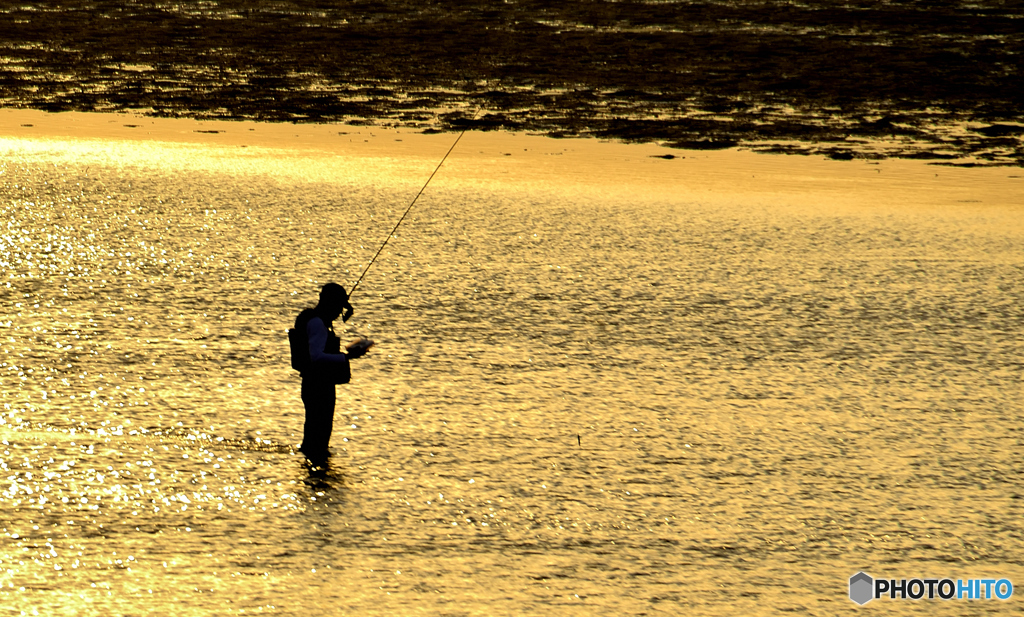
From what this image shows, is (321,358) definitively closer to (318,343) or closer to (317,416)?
(318,343)

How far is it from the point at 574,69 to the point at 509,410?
51.8ft

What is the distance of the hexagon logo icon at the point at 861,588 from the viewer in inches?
200

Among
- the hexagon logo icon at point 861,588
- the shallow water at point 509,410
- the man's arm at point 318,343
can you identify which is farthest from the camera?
the man's arm at point 318,343

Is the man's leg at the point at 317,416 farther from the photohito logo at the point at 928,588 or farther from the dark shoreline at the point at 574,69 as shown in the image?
the dark shoreline at the point at 574,69

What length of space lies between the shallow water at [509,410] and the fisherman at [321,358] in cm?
26

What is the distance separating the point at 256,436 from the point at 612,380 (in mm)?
2161

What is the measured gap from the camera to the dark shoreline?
18.3 meters

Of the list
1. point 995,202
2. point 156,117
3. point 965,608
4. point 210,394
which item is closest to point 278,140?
point 156,117

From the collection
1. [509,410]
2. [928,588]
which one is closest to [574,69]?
[509,410]

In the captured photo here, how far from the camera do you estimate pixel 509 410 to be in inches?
281

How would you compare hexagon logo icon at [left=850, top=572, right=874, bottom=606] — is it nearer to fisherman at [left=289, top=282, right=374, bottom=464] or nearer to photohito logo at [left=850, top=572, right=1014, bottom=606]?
photohito logo at [left=850, top=572, right=1014, bottom=606]

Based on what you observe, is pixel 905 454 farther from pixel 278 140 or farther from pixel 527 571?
pixel 278 140

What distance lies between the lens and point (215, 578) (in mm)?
5074

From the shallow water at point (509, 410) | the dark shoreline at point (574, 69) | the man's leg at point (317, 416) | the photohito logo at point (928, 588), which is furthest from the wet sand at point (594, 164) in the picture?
the photohito logo at point (928, 588)
